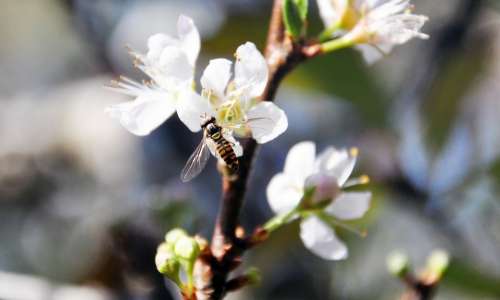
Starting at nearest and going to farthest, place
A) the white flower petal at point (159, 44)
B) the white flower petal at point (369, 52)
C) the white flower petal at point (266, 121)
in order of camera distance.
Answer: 1. the white flower petal at point (266, 121)
2. the white flower petal at point (159, 44)
3. the white flower petal at point (369, 52)

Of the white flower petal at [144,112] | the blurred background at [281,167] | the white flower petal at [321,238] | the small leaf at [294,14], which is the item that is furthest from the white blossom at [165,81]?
the blurred background at [281,167]

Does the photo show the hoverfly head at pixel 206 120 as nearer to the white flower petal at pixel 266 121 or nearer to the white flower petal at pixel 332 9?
the white flower petal at pixel 266 121

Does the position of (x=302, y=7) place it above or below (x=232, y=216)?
above

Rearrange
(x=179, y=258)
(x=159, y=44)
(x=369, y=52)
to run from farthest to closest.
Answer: (x=369, y=52) → (x=159, y=44) → (x=179, y=258)

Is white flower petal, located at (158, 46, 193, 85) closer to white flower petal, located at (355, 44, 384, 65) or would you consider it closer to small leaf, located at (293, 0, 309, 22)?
small leaf, located at (293, 0, 309, 22)

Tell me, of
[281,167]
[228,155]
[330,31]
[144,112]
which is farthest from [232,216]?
[281,167]

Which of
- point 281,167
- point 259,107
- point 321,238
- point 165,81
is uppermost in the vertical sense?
point 281,167

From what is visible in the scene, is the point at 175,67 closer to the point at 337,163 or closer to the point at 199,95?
the point at 199,95
